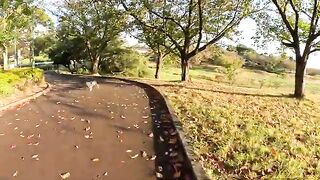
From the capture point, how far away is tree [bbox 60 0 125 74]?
37.7 metres

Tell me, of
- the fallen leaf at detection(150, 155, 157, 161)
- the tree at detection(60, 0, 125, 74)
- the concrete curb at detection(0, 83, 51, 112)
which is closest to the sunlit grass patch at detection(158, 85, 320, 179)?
the fallen leaf at detection(150, 155, 157, 161)

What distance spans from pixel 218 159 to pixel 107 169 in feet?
6.13

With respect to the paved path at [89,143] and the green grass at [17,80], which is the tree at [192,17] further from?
the paved path at [89,143]

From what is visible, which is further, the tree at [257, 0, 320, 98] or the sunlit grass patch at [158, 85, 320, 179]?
the tree at [257, 0, 320, 98]

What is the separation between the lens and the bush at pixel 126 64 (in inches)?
1635

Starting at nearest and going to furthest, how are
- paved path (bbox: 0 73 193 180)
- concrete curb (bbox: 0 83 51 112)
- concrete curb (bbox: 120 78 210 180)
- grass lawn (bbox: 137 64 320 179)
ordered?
concrete curb (bbox: 120 78 210 180) → paved path (bbox: 0 73 193 180) → grass lawn (bbox: 137 64 320 179) → concrete curb (bbox: 0 83 51 112)

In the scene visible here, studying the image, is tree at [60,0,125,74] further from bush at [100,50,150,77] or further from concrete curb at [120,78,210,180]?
concrete curb at [120,78,210,180]

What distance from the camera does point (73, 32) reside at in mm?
40219

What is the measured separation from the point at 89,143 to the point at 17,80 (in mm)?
9452

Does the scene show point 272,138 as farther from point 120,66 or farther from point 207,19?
point 120,66

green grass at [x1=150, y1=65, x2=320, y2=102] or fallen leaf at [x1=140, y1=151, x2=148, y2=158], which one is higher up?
fallen leaf at [x1=140, y1=151, x2=148, y2=158]

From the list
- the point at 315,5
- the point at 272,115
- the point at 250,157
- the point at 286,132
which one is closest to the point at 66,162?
the point at 250,157

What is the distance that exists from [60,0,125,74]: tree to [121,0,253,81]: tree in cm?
1224

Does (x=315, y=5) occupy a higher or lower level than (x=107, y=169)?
higher
